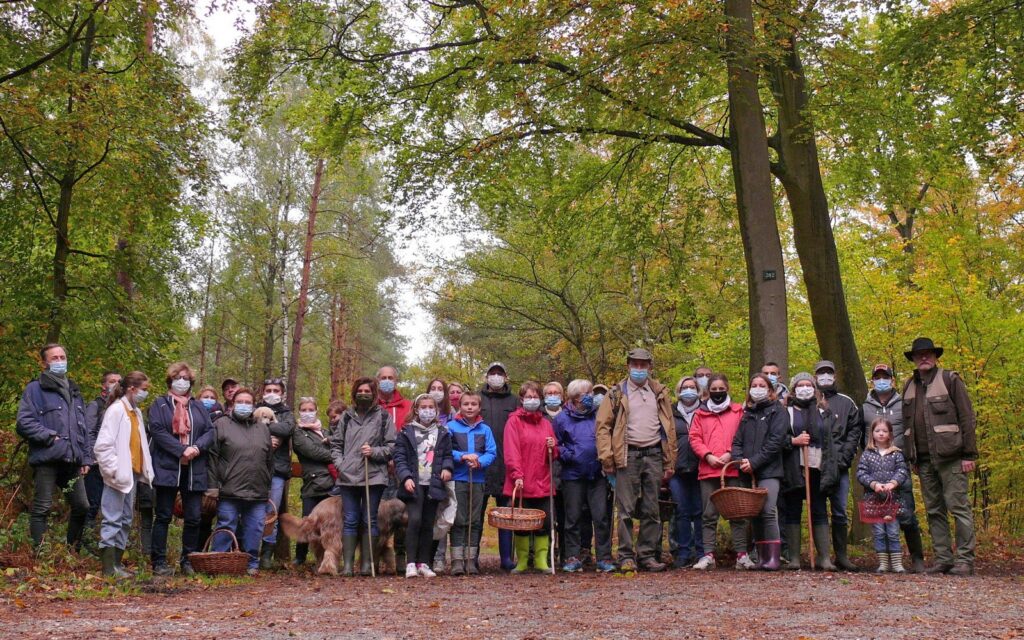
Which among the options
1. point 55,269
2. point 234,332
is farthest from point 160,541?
point 234,332

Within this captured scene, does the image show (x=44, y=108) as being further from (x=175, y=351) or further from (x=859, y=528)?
(x=859, y=528)

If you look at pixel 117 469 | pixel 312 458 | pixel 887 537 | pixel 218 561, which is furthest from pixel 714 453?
pixel 117 469

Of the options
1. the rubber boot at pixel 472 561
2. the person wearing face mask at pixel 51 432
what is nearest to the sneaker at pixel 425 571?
the rubber boot at pixel 472 561

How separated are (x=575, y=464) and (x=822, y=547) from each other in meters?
2.54

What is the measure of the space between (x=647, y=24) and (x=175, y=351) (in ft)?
26.8

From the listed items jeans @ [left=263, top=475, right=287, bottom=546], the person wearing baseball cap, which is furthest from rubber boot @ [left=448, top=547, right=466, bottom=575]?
the person wearing baseball cap

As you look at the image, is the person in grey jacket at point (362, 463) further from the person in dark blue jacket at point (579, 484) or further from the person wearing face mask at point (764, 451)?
the person wearing face mask at point (764, 451)

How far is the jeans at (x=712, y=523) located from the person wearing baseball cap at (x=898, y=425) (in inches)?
60.1

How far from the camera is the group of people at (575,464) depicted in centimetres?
888

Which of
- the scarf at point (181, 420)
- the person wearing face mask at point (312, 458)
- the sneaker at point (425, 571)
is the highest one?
the scarf at point (181, 420)

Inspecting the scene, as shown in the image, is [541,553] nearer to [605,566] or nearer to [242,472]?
[605,566]

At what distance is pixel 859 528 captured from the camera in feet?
40.0

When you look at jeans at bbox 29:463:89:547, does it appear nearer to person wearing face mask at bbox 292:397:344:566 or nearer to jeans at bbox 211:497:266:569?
jeans at bbox 211:497:266:569

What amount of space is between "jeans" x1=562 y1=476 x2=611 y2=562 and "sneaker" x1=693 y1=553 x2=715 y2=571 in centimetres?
89
